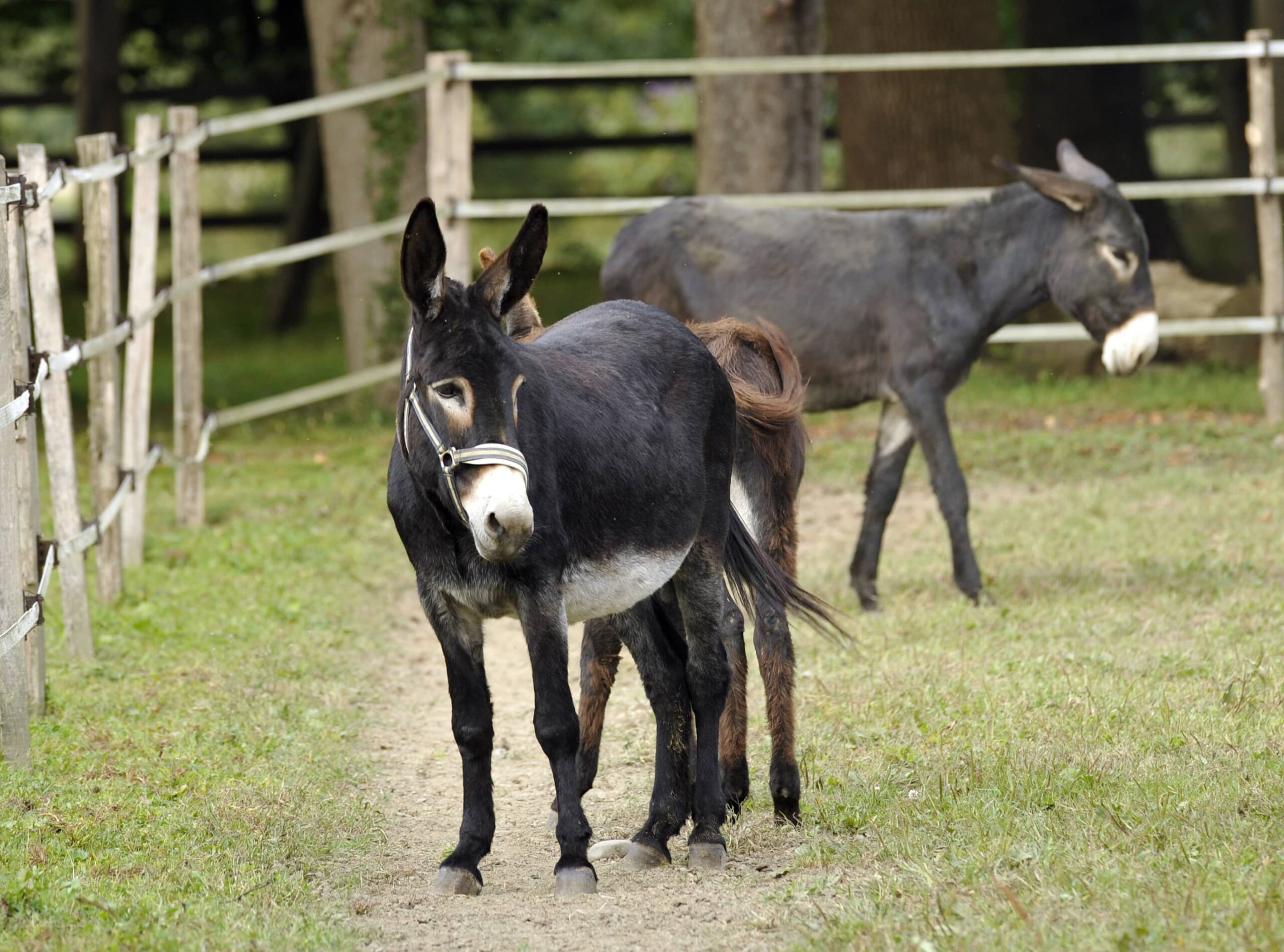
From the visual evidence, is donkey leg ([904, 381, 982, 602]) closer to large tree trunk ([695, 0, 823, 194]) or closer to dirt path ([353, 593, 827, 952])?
dirt path ([353, 593, 827, 952])

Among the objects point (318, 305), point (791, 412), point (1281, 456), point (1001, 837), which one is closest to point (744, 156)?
point (1281, 456)

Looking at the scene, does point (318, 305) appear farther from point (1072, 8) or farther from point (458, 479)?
point (458, 479)

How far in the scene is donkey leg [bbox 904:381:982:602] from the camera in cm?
787

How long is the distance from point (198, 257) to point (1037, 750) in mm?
6191

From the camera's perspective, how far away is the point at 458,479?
3.92 m

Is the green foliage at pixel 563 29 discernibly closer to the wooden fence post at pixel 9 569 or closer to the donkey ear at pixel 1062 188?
the donkey ear at pixel 1062 188

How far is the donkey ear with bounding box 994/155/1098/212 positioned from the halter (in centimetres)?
467

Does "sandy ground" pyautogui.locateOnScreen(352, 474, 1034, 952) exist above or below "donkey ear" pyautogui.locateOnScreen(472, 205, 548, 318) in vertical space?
below

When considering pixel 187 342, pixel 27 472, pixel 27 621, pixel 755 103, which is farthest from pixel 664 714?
pixel 755 103

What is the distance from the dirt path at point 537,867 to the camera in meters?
4.00

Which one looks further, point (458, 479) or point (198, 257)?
point (198, 257)

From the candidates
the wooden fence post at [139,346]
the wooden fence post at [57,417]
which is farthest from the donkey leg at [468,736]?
the wooden fence post at [139,346]

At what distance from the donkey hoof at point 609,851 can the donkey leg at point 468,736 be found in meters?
0.42

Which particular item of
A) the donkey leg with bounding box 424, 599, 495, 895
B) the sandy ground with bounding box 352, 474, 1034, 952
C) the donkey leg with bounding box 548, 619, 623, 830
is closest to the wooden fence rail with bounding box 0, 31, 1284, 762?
the sandy ground with bounding box 352, 474, 1034, 952
